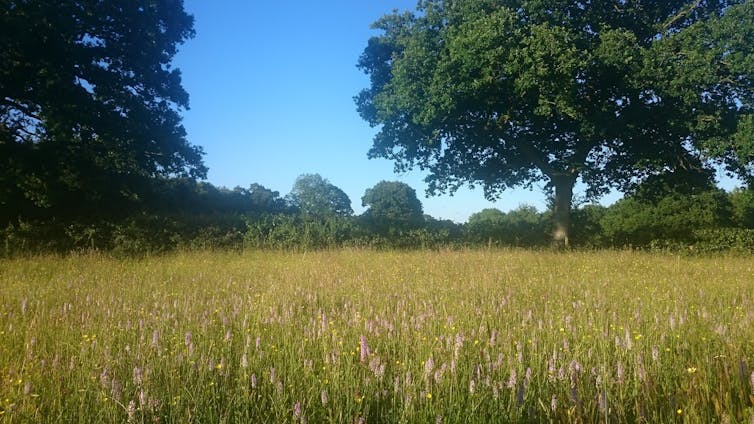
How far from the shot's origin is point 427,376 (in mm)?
2826

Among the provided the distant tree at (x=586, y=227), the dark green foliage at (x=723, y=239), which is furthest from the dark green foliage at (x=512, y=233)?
the dark green foliage at (x=723, y=239)

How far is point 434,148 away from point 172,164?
11269mm

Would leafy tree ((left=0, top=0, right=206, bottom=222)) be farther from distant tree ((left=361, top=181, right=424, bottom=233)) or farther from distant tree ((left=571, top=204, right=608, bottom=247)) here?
distant tree ((left=361, top=181, right=424, bottom=233))

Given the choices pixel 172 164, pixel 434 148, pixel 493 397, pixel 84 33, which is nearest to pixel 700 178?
pixel 434 148

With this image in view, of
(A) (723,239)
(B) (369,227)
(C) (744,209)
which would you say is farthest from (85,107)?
(C) (744,209)

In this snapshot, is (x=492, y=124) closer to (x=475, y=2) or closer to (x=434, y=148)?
(x=434, y=148)

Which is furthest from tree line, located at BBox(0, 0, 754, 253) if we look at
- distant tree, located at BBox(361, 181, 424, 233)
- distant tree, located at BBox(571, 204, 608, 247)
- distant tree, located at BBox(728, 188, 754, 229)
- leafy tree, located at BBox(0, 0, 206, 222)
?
distant tree, located at BBox(361, 181, 424, 233)

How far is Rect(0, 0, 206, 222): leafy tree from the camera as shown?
14930 millimetres

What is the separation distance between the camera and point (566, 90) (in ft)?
48.8

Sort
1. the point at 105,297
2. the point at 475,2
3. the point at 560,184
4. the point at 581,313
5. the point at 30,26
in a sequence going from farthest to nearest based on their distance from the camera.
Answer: the point at 560,184 → the point at 475,2 → the point at 30,26 → the point at 105,297 → the point at 581,313

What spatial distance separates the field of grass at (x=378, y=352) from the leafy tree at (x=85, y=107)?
30.0 feet

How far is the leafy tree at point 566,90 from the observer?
14836 millimetres

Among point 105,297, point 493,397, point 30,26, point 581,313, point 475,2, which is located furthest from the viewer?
point 475,2

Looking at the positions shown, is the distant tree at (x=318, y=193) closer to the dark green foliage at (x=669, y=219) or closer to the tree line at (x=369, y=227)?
the tree line at (x=369, y=227)
